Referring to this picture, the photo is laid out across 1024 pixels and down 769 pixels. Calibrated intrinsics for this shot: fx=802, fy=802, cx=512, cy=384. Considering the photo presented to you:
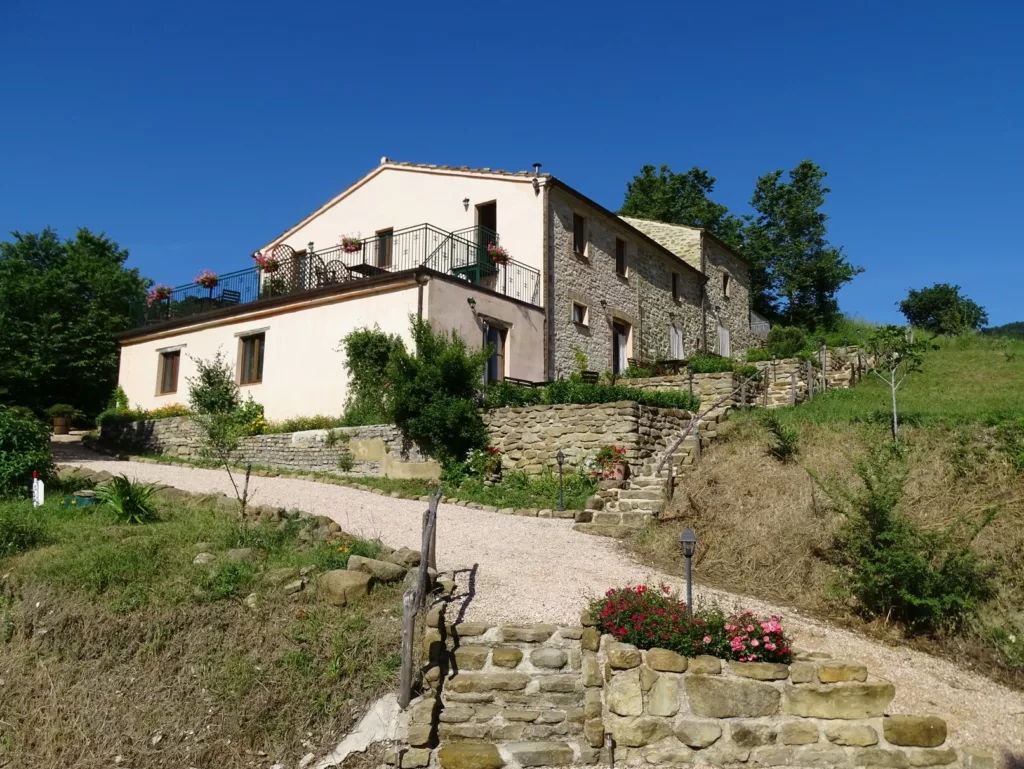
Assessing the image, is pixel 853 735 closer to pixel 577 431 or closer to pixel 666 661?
pixel 666 661

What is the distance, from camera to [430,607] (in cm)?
816

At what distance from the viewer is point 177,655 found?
754 centimetres

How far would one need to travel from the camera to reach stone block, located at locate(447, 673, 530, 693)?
7.35 m

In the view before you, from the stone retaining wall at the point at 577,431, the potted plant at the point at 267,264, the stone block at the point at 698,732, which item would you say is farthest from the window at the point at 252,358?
the stone block at the point at 698,732

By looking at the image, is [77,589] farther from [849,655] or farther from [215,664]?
[849,655]

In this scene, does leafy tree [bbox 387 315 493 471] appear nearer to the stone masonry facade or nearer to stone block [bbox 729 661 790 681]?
the stone masonry facade

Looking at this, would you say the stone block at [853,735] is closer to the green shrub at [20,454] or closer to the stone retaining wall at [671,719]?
the stone retaining wall at [671,719]

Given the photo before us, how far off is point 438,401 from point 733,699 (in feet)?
36.6

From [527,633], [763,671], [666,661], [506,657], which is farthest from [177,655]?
[763,671]

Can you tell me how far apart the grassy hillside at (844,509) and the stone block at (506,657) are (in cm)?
336

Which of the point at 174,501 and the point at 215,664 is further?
the point at 174,501

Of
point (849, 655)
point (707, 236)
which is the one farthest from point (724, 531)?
point (707, 236)

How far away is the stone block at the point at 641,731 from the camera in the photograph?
270 inches

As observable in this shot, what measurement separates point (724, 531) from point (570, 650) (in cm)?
424
